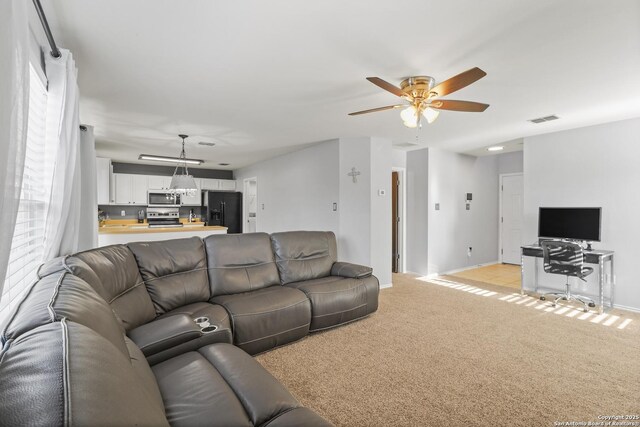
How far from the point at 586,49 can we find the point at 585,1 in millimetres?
650

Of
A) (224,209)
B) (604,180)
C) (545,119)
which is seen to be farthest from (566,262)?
(224,209)

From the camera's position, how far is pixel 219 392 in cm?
128

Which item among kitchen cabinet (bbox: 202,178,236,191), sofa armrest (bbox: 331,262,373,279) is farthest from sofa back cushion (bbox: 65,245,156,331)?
kitchen cabinet (bbox: 202,178,236,191)

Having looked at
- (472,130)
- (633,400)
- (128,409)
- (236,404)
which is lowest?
(633,400)

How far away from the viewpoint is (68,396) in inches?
22.1

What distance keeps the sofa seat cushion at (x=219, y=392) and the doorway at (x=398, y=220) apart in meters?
4.80

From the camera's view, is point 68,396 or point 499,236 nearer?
point 68,396

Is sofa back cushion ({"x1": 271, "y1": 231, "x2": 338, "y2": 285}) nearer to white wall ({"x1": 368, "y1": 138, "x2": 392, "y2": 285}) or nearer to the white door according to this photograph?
white wall ({"x1": 368, "y1": 138, "x2": 392, "y2": 285})

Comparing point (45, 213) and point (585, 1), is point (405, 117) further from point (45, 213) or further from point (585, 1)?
point (45, 213)

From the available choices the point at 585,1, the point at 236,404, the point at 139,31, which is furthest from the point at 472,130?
the point at 236,404

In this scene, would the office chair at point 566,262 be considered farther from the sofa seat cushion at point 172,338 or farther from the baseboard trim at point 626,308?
the sofa seat cushion at point 172,338

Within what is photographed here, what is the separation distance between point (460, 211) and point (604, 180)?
2354 mm

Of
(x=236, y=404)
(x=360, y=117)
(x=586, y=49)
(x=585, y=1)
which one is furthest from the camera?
(x=360, y=117)

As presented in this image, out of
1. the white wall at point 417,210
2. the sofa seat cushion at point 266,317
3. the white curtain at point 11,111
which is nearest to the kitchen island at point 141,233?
the sofa seat cushion at point 266,317
